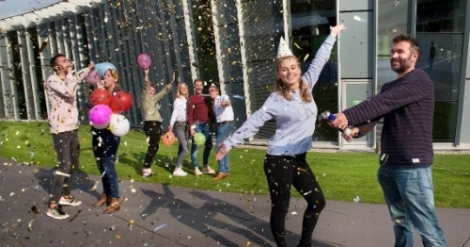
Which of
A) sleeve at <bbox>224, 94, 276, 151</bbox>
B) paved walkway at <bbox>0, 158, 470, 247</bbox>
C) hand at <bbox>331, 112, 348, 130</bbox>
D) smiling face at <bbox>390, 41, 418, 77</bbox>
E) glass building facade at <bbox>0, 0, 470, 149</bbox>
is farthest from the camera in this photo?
glass building facade at <bbox>0, 0, 470, 149</bbox>

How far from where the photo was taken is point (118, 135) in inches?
228

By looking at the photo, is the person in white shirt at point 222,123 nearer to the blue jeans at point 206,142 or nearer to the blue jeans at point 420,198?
the blue jeans at point 206,142

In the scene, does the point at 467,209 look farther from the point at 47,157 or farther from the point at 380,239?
the point at 47,157

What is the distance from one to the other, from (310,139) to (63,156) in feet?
10.0

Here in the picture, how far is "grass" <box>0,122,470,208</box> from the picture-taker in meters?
6.96

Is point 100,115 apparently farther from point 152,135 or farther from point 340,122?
point 340,122

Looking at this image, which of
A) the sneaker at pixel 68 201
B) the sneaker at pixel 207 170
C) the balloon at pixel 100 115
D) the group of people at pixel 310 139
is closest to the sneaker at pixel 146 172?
the sneaker at pixel 207 170

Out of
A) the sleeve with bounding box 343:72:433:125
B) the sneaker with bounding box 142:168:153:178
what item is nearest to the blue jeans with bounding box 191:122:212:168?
the sneaker with bounding box 142:168:153:178

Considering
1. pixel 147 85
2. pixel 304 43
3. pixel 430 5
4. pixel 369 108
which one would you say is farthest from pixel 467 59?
pixel 369 108

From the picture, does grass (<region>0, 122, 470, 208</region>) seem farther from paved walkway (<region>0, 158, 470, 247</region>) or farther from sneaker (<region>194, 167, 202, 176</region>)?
paved walkway (<region>0, 158, 470, 247</region>)

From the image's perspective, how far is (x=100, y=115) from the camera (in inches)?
218

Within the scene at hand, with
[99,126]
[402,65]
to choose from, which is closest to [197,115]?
[99,126]

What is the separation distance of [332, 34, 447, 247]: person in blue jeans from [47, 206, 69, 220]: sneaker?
355 centimetres

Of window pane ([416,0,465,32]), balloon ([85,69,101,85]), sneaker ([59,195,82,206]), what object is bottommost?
sneaker ([59,195,82,206])
